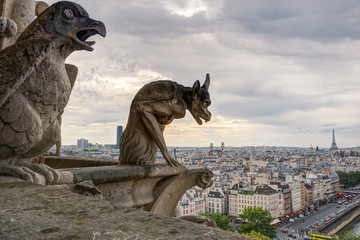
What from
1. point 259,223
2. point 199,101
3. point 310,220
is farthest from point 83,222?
point 310,220

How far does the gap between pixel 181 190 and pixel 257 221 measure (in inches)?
1343

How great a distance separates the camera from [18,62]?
2002mm

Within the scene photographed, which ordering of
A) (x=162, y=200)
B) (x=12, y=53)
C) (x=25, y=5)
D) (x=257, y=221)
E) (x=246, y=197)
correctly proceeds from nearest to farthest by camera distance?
(x=12, y=53)
(x=162, y=200)
(x=25, y=5)
(x=257, y=221)
(x=246, y=197)

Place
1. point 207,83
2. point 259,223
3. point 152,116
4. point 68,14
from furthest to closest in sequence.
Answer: point 259,223
point 207,83
point 152,116
point 68,14

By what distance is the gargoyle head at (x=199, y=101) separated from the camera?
319 centimetres

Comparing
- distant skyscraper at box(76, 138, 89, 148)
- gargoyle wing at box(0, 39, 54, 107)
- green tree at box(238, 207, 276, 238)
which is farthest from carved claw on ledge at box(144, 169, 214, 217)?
distant skyscraper at box(76, 138, 89, 148)

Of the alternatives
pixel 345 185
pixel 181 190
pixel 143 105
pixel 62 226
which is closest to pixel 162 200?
pixel 181 190

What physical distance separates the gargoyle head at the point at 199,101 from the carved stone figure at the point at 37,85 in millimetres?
1071

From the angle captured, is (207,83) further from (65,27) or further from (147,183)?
(65,27)

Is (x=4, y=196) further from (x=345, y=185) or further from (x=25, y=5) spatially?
(x=345, y=185)

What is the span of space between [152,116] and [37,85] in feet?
3.65

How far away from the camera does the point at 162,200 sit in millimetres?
2924

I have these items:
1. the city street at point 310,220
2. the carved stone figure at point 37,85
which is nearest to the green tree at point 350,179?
the city street at point 310,220

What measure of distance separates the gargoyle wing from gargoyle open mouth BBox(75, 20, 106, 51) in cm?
38
